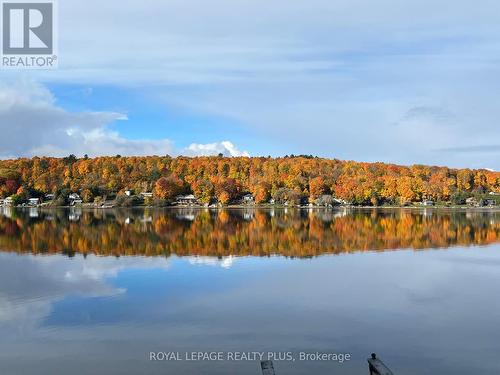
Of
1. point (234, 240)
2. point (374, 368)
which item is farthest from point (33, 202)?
point (374, 368)

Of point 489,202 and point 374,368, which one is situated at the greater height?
point 489,202

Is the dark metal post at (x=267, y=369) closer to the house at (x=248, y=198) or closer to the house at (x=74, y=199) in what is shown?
the house at (x=248, y=198)

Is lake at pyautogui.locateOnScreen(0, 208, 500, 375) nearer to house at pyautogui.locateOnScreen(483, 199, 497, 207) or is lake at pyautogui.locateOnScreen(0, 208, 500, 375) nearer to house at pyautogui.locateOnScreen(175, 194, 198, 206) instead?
house at pyautogui.locateOnScreen(175, 194, 198, 206)

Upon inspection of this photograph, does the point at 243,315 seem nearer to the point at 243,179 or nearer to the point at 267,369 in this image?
the point at 267,369

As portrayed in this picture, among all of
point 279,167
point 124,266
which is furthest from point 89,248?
point 279,167

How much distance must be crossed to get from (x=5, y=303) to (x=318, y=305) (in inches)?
318

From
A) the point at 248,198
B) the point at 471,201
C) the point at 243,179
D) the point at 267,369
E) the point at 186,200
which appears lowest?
the point at 267,369

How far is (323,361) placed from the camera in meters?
9.20

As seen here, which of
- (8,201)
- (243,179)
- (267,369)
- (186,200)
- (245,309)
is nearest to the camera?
(267,369)

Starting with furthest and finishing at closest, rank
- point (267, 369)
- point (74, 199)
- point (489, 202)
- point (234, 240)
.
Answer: point (74, 199)
point (489, 202)
point (234, 240)
point (267, 369)

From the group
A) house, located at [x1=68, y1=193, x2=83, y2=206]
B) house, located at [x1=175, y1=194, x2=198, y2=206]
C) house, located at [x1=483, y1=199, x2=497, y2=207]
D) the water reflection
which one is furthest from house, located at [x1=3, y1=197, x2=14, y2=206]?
house, located at [x1=483, y1=199, x2=497, y2=207]

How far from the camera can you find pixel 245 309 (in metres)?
12.8

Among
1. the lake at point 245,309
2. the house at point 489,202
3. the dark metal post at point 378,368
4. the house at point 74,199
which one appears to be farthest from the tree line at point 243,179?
the dark metal post at point 378,368

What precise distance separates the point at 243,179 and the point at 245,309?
8478cm
